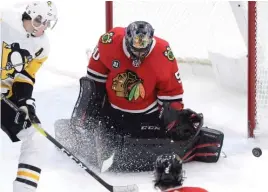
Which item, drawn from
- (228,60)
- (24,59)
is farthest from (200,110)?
(24,59)

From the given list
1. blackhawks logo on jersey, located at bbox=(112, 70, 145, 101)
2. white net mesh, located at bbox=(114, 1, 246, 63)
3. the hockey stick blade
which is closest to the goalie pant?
the hockey stick blade

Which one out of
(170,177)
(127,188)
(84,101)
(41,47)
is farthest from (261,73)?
(170,177)

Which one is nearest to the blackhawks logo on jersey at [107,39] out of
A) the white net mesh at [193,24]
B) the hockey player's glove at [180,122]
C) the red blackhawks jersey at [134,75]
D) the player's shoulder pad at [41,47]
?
the red blackhawks jersey at [134,75]

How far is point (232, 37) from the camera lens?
429cm

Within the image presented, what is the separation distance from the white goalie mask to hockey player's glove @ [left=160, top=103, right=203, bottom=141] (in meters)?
0.80

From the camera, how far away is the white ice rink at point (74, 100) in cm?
316

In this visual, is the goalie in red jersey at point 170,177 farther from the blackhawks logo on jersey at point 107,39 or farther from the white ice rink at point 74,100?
the blackhawks logo on jersey at point 107,39

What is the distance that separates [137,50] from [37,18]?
1.89 feet

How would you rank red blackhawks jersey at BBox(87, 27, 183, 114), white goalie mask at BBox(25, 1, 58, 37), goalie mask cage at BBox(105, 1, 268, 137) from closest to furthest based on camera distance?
white goalie mask at BBox(25, 1, 58, 37) < red blackhawks jersey at BBox(87, 27, 183, 114) < goalie mask cage at BBox(105, 1, 268, 137)

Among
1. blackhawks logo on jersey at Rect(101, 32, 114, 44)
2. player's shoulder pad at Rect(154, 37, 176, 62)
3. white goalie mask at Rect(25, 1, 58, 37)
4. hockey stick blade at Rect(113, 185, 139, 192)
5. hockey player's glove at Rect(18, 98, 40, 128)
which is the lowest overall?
hockey stick blade at Rect(113, 185, 139, 192)

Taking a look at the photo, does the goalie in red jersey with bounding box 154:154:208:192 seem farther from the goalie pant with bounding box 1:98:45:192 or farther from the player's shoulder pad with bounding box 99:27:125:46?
the player's shoulder pad with bounding box 99:27:125:46

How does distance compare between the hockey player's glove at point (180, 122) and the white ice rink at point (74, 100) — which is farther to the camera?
the hockey player's glove at point (180, 122)

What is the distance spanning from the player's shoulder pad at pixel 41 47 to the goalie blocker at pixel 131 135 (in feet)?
1.82

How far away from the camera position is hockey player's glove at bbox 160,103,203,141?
3.37m
